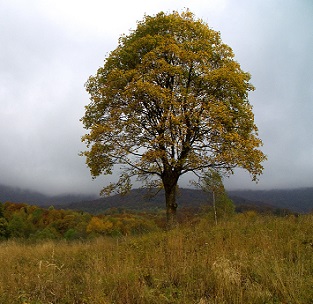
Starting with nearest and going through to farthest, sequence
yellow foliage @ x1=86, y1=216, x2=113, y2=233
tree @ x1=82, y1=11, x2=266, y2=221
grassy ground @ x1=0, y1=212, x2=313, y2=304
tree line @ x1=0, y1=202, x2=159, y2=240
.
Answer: grassy ground @ x1=0, y1=212, x2=313, y2=304
tree @ x1=82, y1=11, x2=266, y2=221
tree line @ x1=0, y1=202, x2=159, y2=240
yellow foliage @ x1=86, y1=216, x2=113, y2=233

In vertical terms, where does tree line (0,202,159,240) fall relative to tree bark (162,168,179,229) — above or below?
below

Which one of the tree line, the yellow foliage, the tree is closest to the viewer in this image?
the tree

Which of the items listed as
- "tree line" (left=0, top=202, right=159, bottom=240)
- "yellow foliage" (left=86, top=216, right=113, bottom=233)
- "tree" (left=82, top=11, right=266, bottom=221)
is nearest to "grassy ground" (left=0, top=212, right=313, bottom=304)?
"tree" (left=82, top=11, right=266, bottom=221)

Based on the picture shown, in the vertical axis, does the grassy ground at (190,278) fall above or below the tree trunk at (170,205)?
below

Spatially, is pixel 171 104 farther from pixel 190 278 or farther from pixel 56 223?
pixel 56 223

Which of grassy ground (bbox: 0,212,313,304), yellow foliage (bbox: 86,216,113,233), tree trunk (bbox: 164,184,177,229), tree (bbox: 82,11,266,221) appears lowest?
yellow foliage (bbox: 86,216,113,233)

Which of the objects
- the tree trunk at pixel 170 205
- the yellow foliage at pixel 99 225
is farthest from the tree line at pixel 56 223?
the tree trunk at pixel 170 205

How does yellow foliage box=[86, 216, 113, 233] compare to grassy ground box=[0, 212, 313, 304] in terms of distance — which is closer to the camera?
grassy ground box=[0, 212, 313, 304]

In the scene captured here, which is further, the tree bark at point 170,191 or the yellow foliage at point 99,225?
the yellow foliage at point 99,225

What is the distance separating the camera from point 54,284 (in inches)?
219

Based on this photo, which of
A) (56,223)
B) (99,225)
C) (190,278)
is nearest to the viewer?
(190,278)

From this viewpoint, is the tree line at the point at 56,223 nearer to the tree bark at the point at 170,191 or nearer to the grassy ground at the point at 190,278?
the tree bark at the point at 170,191

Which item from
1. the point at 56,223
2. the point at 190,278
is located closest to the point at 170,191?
the point at 190,278

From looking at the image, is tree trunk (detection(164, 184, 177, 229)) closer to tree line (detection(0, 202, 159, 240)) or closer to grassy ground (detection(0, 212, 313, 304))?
grassy ground (detection(0, 212, 313, 304))
